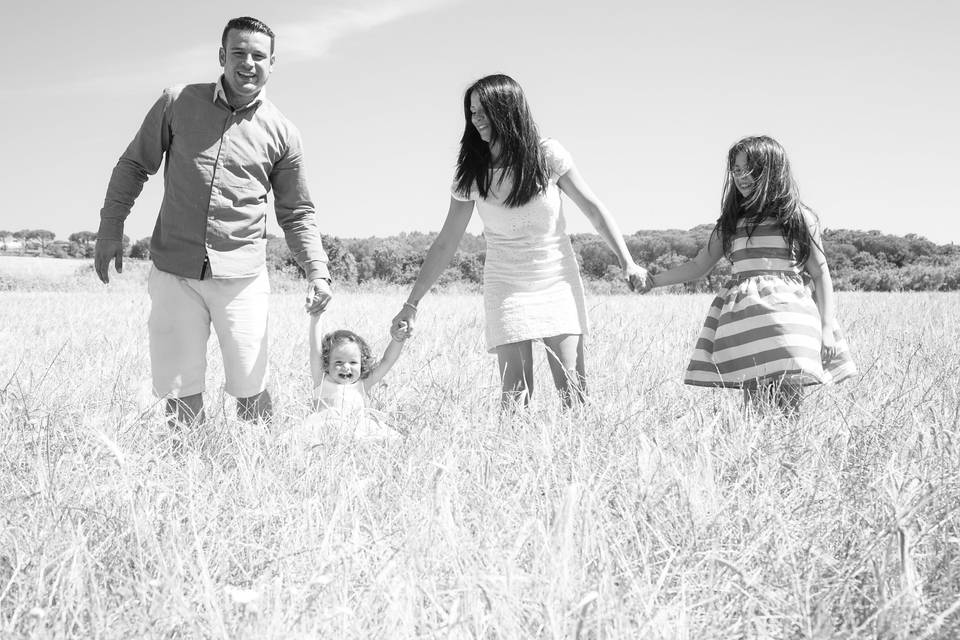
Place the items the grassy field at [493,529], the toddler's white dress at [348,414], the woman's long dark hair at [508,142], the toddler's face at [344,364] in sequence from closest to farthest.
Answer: the grassy field at [493,529]
the toddler's white dress at [348,414]
the woman's long dark hair at [508,142]
the toddler's face at [344,364]

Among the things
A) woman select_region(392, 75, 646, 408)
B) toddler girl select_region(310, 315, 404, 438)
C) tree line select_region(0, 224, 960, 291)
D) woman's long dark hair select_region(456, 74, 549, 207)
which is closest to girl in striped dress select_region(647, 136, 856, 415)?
woman select_region(392, 75, 646, 408)

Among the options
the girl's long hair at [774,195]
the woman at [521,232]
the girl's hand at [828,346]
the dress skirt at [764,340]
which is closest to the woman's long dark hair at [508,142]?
the woman at [521,232]

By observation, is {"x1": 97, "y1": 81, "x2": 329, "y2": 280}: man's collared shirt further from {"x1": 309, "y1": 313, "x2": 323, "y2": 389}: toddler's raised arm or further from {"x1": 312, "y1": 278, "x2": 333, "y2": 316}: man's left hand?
{"x1": 309, "y1": 313, "x2": 323, "y2": 389}: toddler's raised arm

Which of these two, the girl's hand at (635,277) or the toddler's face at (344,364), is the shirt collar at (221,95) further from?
the girl's hand at (635,277)

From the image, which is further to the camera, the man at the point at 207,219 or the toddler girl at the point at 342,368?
the toddler girl at the point at 342,368

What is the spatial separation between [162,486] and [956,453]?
2117 mm

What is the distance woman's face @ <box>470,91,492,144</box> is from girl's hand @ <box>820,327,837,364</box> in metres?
1.70

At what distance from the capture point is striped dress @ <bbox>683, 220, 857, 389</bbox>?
3.22m

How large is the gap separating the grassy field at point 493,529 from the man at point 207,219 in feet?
0.88

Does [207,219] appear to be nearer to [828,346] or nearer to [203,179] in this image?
[203,179]

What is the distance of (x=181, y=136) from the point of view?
3.03m

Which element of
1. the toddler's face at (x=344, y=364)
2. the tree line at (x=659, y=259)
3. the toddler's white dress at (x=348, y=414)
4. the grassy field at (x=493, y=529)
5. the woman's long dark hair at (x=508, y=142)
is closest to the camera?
the grassy field at (x=493, y=529)

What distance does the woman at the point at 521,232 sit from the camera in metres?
3.23

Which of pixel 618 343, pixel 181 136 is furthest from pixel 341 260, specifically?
pixel 181 136
